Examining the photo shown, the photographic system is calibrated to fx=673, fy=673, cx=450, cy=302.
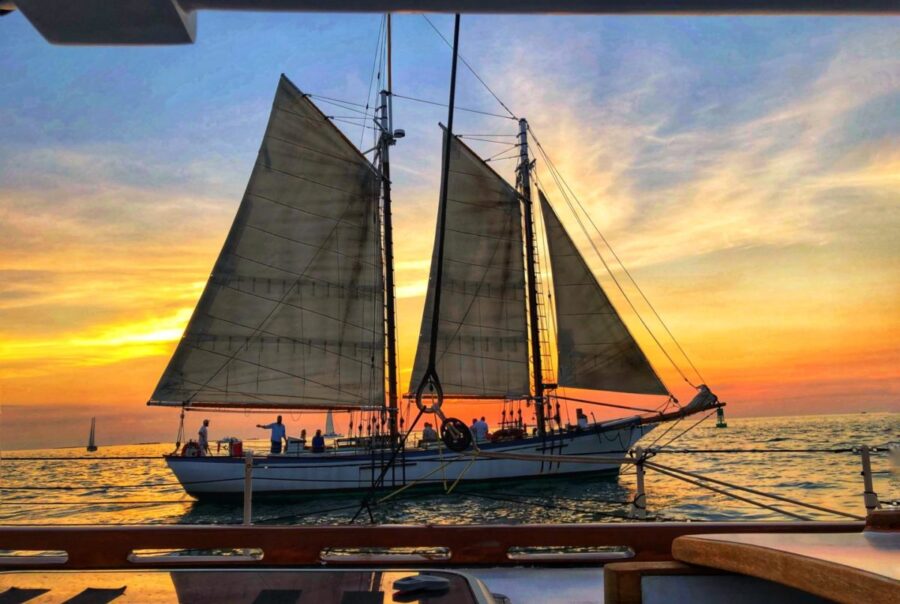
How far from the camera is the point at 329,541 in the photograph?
3.24 m

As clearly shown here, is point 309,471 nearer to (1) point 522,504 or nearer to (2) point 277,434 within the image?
(2) point 277,434

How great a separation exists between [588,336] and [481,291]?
18.1 ft

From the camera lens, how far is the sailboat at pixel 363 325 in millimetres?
26438

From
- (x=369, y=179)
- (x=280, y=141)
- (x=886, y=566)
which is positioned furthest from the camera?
(x=369, y=179)

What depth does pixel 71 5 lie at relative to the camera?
6.17ft

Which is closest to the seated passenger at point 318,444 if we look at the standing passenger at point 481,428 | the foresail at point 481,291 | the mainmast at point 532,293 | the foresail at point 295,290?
the foresail at point 295,290

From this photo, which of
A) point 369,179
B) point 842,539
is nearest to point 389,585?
point 842,539

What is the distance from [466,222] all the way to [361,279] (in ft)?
21.2

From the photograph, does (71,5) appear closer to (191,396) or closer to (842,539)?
(842,539)

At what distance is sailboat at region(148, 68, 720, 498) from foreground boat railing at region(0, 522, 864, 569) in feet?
66.7

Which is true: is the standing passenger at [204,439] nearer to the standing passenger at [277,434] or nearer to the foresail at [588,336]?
the standing passenger at [277,434]

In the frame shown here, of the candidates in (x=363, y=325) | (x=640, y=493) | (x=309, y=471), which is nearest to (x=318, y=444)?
(x=309, y=471)

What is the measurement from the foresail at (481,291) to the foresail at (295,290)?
4067 mm

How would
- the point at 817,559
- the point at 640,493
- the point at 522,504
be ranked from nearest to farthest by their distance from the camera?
the point at 817,559 < the point at 640,493 < the point at 522,504
